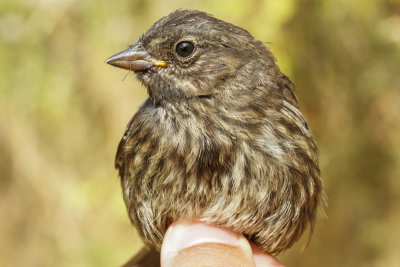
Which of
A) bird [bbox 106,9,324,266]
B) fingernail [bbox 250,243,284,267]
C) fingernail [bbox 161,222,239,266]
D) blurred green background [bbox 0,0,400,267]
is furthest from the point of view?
blurred green background [bbox 0,0,400,267]

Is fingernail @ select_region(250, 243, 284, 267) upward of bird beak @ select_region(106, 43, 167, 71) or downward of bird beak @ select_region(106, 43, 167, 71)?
downward

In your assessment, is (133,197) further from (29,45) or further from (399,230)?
(399,230)

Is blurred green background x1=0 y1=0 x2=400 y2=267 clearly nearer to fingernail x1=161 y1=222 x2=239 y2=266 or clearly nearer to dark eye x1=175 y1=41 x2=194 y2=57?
dark eye x1=175 y1=41 x2=194 y2=57

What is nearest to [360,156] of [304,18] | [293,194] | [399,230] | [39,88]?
[399,230]

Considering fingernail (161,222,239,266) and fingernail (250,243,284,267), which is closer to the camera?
fingernail (161,222,239,266)

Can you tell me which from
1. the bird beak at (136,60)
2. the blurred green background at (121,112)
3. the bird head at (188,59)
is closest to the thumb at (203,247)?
the bird head at (188,59)

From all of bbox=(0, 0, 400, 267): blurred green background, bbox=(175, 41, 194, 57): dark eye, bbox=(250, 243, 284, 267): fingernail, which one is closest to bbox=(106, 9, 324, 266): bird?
bbox=(175, 41, 194, 57): dark eye

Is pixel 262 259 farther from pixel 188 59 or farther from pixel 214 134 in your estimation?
pixel 188 59

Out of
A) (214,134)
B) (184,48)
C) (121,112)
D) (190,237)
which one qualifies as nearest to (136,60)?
(184,48)
